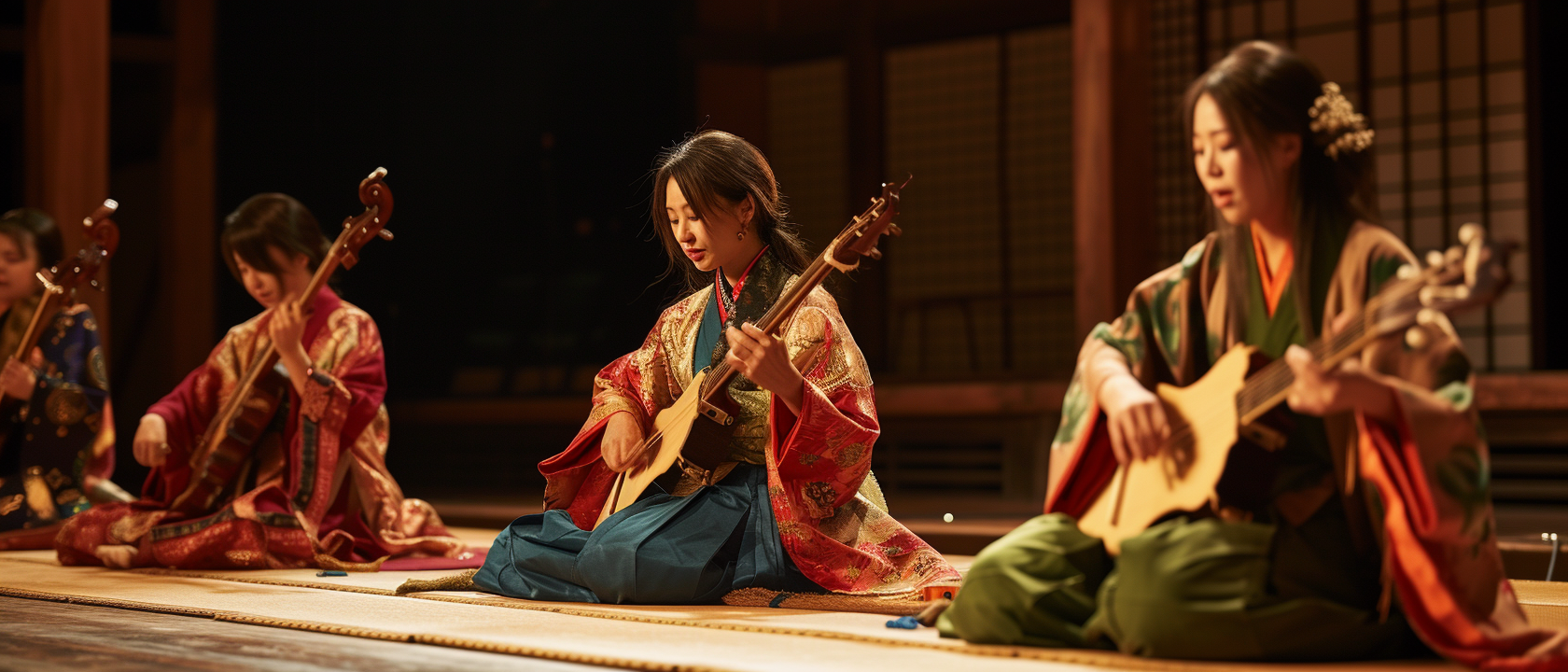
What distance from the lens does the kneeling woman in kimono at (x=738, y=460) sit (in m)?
3.11

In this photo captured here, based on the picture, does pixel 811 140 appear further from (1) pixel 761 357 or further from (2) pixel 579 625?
(2) pixel 579 625

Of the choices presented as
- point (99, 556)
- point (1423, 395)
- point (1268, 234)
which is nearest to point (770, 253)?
point (1268, 234)

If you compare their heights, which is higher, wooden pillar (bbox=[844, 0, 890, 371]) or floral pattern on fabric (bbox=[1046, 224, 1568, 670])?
wooden pillar (bbox=[844, 0, 890, 371])

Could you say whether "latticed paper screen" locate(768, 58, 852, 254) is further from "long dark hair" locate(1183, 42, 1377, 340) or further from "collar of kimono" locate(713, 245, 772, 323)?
"long dark hair" locate(1183, 42, 1377, 340)

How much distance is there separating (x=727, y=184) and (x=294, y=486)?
185 cm

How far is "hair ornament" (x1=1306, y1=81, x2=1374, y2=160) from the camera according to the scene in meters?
2.22

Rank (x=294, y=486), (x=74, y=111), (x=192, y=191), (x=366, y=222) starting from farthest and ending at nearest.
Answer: (x=192, y=191), (x=74, y=111), (x=294, y=486), (x=366, y=222)

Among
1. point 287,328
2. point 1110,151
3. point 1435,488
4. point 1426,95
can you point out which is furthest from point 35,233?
point 1426,95

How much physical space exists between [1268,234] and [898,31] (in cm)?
619

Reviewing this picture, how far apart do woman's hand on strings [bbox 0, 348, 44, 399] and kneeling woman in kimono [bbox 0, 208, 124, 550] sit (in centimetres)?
2

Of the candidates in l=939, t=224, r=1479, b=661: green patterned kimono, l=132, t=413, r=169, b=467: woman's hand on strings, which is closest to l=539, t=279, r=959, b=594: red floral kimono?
l=939, t=224, r=1479, b=661: green patterned kimono

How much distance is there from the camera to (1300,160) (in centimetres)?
228

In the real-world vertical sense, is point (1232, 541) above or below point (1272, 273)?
below

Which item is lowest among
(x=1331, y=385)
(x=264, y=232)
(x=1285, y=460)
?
(x=1285, y=460)
